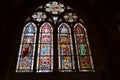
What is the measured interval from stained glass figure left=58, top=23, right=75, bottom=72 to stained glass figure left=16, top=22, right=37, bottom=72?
3.19 ft

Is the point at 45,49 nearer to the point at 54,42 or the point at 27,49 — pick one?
the point at 54,42

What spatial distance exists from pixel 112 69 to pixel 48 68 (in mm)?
2098

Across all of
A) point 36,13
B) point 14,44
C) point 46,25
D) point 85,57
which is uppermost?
point 36,13

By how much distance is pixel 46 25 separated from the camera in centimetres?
968

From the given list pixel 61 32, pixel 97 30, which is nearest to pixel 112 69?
pixel 97 30

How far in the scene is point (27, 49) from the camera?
345 inches

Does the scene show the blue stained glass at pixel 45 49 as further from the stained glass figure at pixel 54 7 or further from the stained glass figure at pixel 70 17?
the stained glass figure at pixel 54 7

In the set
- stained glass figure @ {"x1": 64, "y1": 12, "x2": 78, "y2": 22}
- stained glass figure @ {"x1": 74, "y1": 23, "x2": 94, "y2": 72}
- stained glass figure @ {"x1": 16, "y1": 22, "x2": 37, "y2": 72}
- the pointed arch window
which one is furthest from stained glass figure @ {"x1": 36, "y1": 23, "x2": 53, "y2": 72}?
stained glass figure @ {"x1": 74, "y1": 23, "x2": 94, "y2": 72}

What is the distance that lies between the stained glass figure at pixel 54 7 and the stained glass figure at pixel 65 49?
0.87m

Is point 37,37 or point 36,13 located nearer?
point 37,37

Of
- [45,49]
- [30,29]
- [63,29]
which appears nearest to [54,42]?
[45,49]

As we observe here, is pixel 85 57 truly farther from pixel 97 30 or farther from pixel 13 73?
pixel 13 73

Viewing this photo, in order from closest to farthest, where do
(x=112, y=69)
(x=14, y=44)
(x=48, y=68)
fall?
(x=112, y=69) < (x=48, y=68) < (x=14, y=44)

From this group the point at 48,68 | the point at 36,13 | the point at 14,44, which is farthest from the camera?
the point at 36,13
